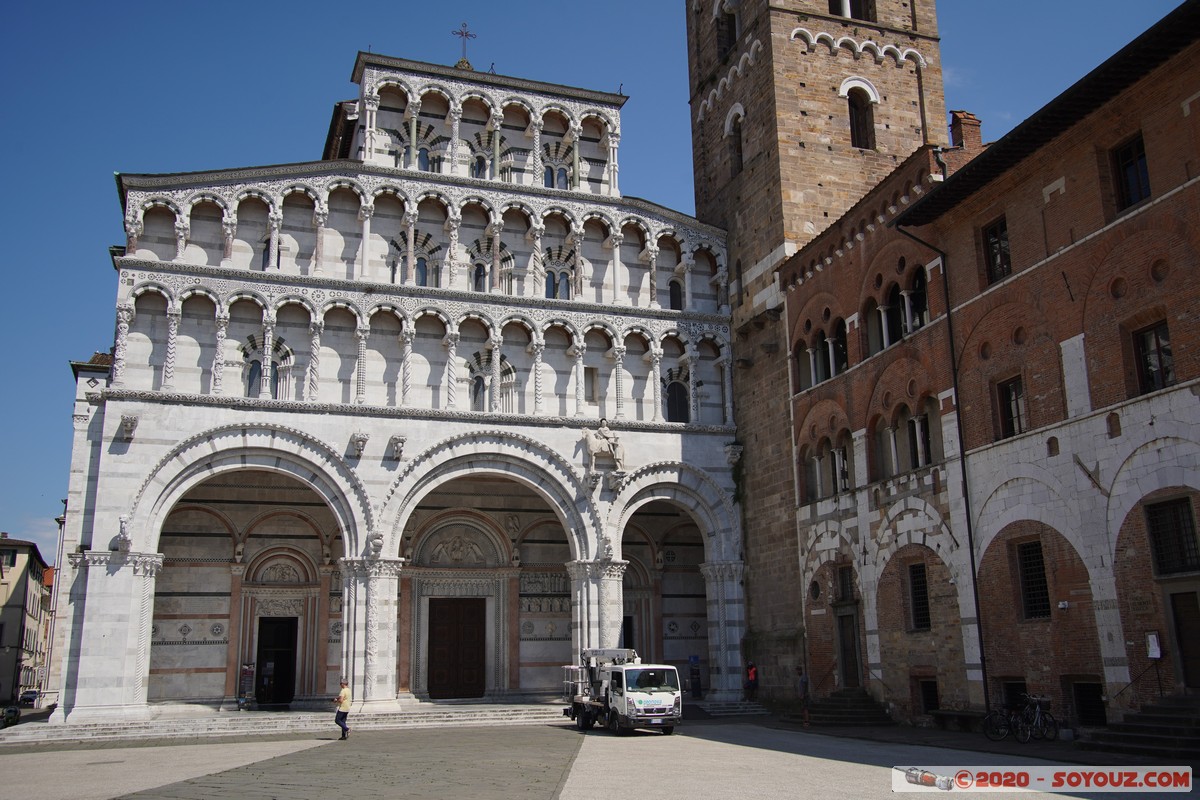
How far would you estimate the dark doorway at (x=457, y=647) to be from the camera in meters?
29.5

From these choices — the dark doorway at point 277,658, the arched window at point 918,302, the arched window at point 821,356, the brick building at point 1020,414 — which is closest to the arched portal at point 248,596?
the dark doorway at point 277,658

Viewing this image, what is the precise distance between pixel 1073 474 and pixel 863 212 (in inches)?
360

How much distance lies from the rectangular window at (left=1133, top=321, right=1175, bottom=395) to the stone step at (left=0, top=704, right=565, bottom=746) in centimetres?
1527

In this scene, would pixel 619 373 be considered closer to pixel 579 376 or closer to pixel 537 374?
pixel 579 376

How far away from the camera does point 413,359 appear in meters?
27.7

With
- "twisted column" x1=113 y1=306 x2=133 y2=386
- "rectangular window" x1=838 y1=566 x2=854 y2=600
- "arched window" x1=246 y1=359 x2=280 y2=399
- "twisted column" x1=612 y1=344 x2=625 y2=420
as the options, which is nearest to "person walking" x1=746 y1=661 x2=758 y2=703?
"rectangular window" x1=838 y1=566 x2=854 y2=600

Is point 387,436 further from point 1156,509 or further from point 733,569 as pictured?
point 1156,509

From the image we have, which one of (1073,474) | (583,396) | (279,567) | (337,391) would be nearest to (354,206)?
(337,391)

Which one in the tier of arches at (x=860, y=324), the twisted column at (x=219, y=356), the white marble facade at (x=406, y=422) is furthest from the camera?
the twisted column at (x=219, y=356)

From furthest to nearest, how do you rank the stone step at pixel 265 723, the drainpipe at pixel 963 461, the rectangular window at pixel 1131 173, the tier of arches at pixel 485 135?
1. the tier of arches at pixel 485 135
2. the stone step at pixel 265 723
3. the drainpipe at pixel 963 461
4. the rectangular window at pixel 1131 173

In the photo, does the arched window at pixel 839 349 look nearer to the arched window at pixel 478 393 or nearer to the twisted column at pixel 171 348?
the arched window at pixel 478 393

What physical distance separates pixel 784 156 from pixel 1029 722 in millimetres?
16777

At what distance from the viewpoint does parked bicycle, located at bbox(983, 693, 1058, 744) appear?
59.2 ft

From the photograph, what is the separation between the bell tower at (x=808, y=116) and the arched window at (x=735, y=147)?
31 mm
